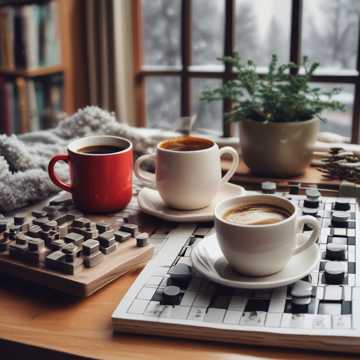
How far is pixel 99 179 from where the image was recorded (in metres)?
1.01

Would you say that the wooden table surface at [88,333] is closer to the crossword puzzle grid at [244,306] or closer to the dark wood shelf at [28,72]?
the crossword puzzle grid at [244,306]

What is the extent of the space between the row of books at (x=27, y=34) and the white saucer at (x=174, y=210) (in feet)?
5.21

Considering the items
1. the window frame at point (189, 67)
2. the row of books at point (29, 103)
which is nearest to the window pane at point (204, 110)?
the window frame at point (189, 67)

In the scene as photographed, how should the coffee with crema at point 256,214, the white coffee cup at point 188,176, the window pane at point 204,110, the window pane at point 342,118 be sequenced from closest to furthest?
1. the coffee with crema at point 256,214
2. the white coffee cup at point 188,176
3. the window pane at point 342,118
4. the window pane at point 204,110

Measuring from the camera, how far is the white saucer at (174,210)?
3.19ft

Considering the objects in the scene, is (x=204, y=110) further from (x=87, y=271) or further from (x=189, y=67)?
(x=87, y=271)

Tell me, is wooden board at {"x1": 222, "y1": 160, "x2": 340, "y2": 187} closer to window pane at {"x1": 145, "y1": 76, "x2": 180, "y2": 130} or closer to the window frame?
the window frame

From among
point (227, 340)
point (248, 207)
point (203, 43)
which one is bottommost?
point (227, 340)

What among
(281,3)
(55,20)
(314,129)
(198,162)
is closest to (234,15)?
(281,3)

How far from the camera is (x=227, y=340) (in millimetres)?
673

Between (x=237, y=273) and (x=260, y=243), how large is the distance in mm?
65

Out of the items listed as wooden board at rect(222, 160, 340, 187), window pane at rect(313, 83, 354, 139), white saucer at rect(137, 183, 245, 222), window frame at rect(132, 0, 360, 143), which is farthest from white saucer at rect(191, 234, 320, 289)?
window pane at rect(313, 83, 354, 139)

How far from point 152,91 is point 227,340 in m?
2.14

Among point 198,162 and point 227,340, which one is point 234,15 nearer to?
point 198,162
